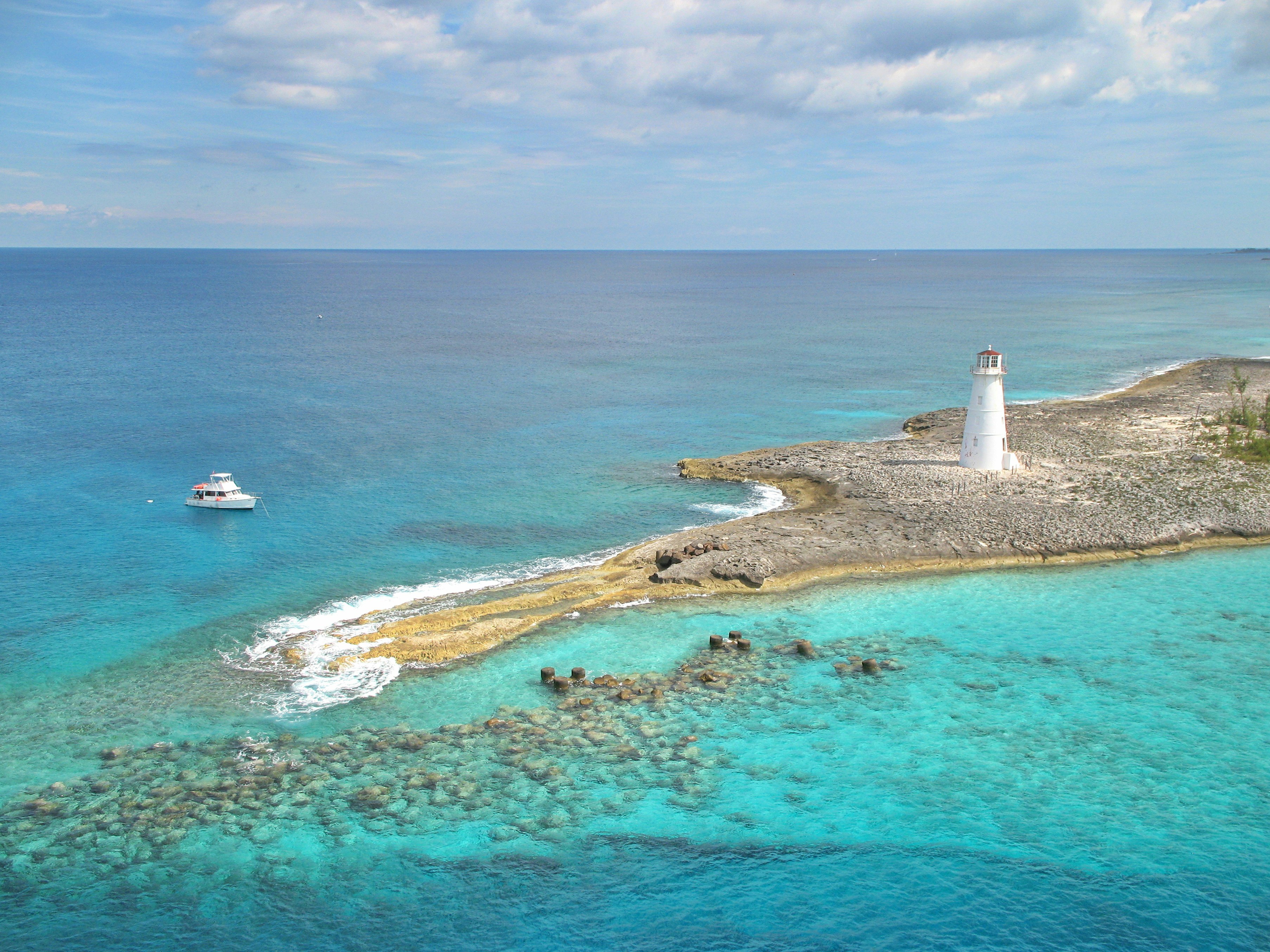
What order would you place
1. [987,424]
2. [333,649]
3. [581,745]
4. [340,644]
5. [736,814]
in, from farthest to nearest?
1. [987,424]
2. [340,644]
3. [333,649]
4. [581,745]
5. [736,814]

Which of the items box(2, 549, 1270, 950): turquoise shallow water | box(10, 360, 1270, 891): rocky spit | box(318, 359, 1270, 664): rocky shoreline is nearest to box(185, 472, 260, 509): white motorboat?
box(318, 359, 1270, 664): rocky shoreline

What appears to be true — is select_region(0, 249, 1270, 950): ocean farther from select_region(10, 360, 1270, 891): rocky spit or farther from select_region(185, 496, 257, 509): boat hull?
select_region(185, 496, 257, 509): boat hull

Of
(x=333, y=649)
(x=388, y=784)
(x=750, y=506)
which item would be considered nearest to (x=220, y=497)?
(x=333, y=649)

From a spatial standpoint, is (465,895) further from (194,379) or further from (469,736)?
(194,379)

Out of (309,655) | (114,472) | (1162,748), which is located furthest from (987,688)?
(114,472)

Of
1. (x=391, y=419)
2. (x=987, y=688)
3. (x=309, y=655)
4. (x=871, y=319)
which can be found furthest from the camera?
(x=871, y=319)

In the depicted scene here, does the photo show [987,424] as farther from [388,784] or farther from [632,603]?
[388,784]

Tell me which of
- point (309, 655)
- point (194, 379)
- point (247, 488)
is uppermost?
point (194, 379)
